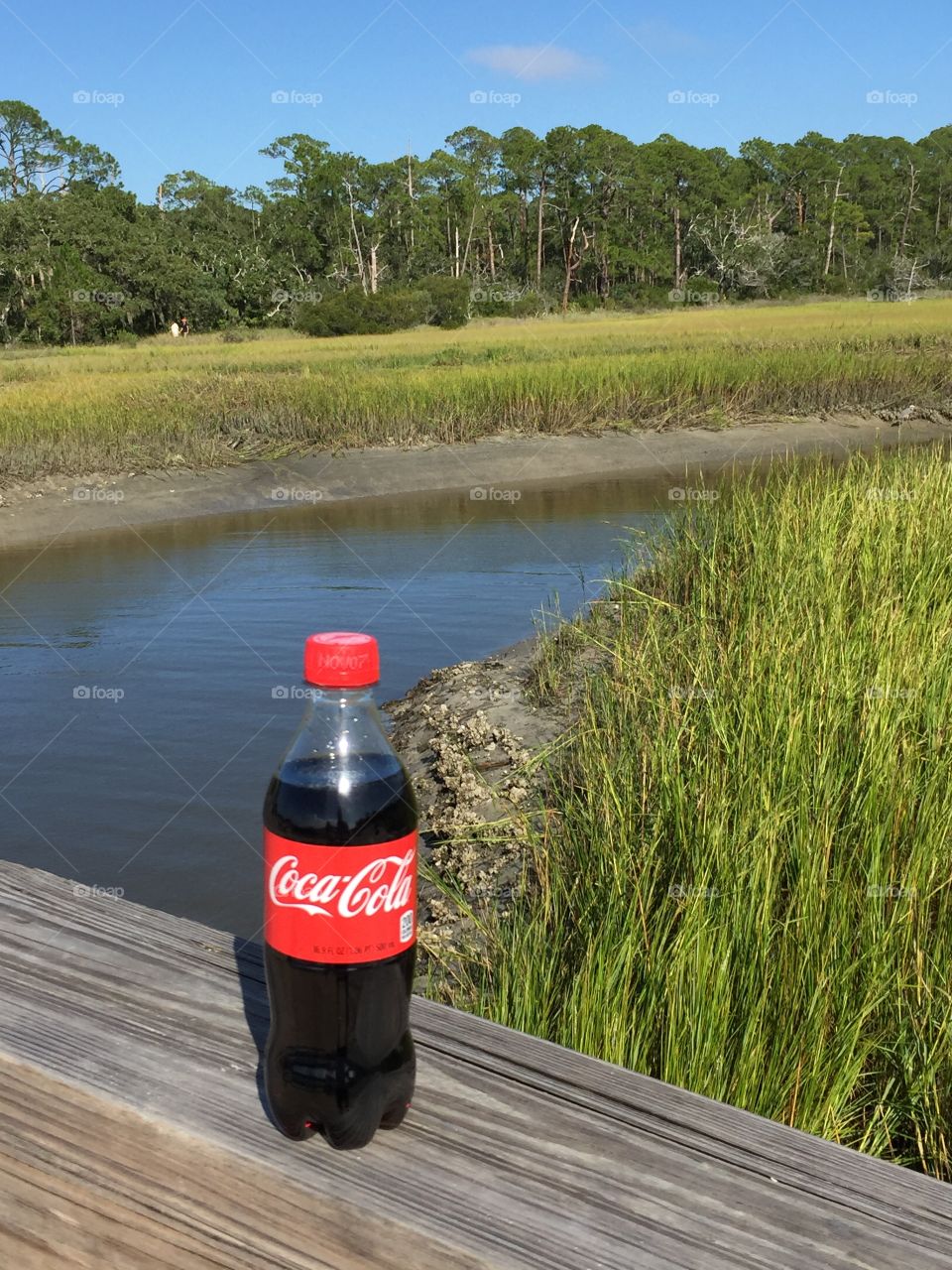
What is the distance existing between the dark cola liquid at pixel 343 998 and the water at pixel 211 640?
3.62 m

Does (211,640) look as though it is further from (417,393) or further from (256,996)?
(417,393)

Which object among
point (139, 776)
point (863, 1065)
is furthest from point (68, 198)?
point (863, 1065)

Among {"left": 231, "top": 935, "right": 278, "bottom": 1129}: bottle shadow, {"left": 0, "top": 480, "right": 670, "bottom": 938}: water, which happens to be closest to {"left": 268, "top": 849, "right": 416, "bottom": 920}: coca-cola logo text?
{"left": 231, "top": 935, "right": 278, "bottom": 1129}: bottle shadow

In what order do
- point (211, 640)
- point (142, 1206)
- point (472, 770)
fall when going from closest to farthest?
point (142, 1206) < point (472, 770) < point (211, 640)

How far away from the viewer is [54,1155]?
1.02 metres

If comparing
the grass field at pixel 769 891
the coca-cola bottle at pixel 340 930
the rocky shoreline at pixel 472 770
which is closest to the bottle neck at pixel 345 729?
the coca-cola bottle at pixel 340 930

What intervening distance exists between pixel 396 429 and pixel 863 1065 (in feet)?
54.9

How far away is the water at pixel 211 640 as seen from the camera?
555 centimetres

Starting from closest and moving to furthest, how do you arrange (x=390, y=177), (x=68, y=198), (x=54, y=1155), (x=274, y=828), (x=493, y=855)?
(x=54, y=1155) < (x=274, y=828) < (x=493, y=855) < (x=68, y=198) < (x=390, y=177)

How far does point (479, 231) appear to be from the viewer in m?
73.8

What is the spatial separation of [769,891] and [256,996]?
63.9 inches

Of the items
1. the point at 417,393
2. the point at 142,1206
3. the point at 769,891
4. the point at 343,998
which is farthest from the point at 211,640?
the point at 417,393

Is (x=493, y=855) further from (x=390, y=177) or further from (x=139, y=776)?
(x=390, y=177)

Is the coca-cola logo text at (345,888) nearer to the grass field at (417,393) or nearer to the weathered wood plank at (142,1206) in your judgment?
the weathered wood plank at (142,1206)
